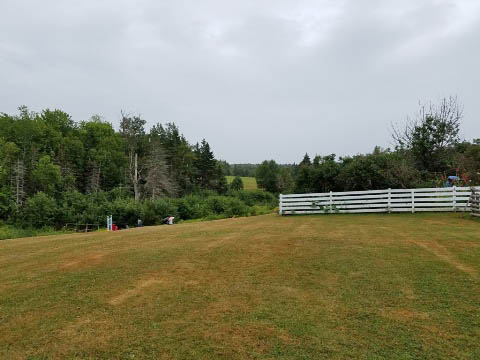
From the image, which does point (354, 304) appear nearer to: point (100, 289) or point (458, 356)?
point (458, 356)

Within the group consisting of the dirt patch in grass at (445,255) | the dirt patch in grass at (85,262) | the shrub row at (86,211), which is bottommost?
the shrub row at (86,211)

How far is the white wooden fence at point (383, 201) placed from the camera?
12781 mm

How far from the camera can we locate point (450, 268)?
188 inches

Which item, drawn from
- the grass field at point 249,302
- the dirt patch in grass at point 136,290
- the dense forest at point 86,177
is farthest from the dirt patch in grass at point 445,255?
the dense forest at point 86,177

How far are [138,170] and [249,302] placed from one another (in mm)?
43732

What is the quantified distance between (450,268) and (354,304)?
230 centimetres

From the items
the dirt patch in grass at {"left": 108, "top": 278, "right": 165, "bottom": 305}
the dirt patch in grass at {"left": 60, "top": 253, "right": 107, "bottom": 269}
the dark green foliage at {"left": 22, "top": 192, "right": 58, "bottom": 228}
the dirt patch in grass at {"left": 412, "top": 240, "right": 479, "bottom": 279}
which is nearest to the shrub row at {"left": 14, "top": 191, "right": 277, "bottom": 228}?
the dark green foliage at {"left": 22, "top": 192, "right": 58, "bottom": 228}

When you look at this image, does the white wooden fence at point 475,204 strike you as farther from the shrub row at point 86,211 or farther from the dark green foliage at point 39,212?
the dark green foliage at point 39,212

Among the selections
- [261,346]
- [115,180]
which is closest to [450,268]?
[261,346]

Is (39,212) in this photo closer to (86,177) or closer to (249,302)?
(86,177)

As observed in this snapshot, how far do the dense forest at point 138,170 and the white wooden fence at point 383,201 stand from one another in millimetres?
2904

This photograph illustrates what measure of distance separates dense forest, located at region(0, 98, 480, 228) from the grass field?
13299 mm

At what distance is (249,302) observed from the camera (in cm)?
376

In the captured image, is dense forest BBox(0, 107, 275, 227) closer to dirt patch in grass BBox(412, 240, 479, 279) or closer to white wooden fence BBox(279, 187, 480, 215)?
white wooden fence BBox(279, 187, 480, 215)
